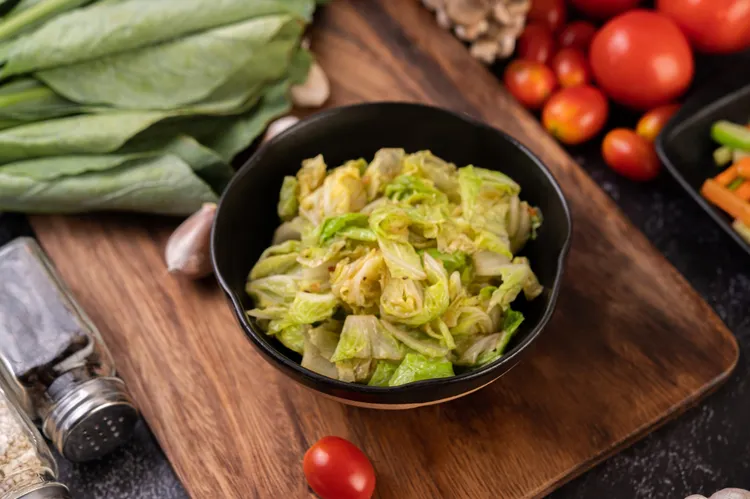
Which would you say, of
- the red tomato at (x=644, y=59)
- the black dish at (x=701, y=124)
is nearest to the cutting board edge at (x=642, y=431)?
the black dish at (x=701, y=124)

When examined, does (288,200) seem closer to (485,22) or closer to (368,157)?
(368,157)

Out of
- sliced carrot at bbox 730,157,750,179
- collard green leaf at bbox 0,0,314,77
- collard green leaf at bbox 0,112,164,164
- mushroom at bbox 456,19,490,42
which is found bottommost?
sliced carrot at bbox 730,157,750,179

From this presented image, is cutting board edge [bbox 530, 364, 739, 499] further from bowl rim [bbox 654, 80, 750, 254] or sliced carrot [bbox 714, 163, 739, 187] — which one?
sliced carrot [bbox 714, 163, 739, 187]

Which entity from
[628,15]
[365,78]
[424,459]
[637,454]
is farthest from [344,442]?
[628,15]

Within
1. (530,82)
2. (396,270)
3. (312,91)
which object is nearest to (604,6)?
(530,82)

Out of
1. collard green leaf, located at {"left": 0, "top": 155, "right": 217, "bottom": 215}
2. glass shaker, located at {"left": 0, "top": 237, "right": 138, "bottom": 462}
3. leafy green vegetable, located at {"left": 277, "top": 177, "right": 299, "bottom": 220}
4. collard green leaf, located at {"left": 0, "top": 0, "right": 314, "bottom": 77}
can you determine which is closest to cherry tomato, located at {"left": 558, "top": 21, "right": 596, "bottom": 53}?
collard green leaf, located at {"left": 0, "top": 0, "right": 314, "bottom": 77}

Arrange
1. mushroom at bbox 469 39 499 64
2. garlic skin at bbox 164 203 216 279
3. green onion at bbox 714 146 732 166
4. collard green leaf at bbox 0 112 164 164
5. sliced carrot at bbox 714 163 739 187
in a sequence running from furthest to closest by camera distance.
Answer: mushroom at bbox 469 39 499 64
green onion at bbox 714 146 732 166
sliced carrot at bbox 714 163 739 187
collard green leaf at bbox 0 112 164 164
garlic skin at bbox 164 203 216 279

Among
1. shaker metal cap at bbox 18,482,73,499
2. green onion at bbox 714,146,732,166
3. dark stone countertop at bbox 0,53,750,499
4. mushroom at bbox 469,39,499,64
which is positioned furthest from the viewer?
mushroom at bbox 469,39,499,64

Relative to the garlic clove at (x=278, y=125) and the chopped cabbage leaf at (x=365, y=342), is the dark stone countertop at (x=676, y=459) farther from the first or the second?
the garlic clove at (x=278, y=125)
